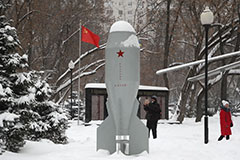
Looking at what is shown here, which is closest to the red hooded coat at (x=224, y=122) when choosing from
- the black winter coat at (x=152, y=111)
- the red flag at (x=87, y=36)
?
the black winter coat at (x=152, y=111)

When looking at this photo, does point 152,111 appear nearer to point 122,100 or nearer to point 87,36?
point 122,100

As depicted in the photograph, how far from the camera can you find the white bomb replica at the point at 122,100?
9.66 m

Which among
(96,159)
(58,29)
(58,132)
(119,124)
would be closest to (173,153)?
(119,124)

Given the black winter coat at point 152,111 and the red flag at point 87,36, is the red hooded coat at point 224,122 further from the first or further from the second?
the red flag at point 87,36

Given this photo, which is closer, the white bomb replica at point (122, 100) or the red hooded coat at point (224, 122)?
the white bomb replica at point (122, 100)

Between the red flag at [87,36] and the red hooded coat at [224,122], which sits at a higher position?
the red flag at [87,36]

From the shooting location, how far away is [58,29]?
2994 cm

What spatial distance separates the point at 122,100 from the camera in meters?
9.67

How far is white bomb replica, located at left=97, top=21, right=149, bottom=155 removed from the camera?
9656 mm

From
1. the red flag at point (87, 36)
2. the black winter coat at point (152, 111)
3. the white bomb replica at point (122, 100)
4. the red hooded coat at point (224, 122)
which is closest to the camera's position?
the white bomb replica at point (122, 100)

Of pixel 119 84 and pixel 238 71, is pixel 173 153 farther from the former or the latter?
pixel 238 71

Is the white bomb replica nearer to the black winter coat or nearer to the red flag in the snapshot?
the black winter coat

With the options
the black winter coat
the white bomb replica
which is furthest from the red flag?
the white bomb replica

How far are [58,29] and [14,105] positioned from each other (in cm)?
2129
